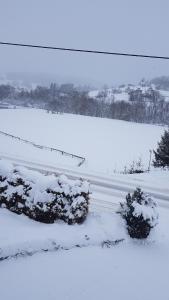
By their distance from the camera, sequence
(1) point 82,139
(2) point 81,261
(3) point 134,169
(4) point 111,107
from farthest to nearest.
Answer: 1. (4) point 111,107
2. (1) point 82,139
3. (3) point 134,169
4. (2) point 81,261

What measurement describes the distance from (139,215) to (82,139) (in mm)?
46877

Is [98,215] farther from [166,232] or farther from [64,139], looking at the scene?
[64,139]

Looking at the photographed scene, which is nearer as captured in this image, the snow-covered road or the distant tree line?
the snow-covered road

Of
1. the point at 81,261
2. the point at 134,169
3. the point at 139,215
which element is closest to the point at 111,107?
the point at 134,169

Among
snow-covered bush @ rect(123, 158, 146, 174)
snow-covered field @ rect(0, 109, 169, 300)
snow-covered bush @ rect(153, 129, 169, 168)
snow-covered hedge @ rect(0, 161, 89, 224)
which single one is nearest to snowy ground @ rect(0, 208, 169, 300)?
snow-covered field @ rect(0, 109, 169, 300)

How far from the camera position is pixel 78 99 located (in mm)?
135875

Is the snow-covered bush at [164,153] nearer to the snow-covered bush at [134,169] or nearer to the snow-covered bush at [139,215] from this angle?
the snow-covered bush at [134,169]

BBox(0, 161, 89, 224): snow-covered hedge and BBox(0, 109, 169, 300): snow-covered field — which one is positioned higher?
BBox(0, 161, 89, 224): snow-covered hedge

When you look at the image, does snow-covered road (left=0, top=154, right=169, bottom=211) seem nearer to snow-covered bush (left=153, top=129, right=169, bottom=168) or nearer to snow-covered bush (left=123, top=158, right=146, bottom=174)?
snow-covered bush (left=153, top=129, right=169, bottom=168)

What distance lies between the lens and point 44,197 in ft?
36.3

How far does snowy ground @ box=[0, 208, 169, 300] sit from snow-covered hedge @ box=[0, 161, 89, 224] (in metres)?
0.32

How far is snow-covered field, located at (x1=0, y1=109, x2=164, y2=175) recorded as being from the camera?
38969mm

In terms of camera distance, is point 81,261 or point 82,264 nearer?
point 82,264

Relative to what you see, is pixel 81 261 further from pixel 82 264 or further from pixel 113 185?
pixel 113 185
